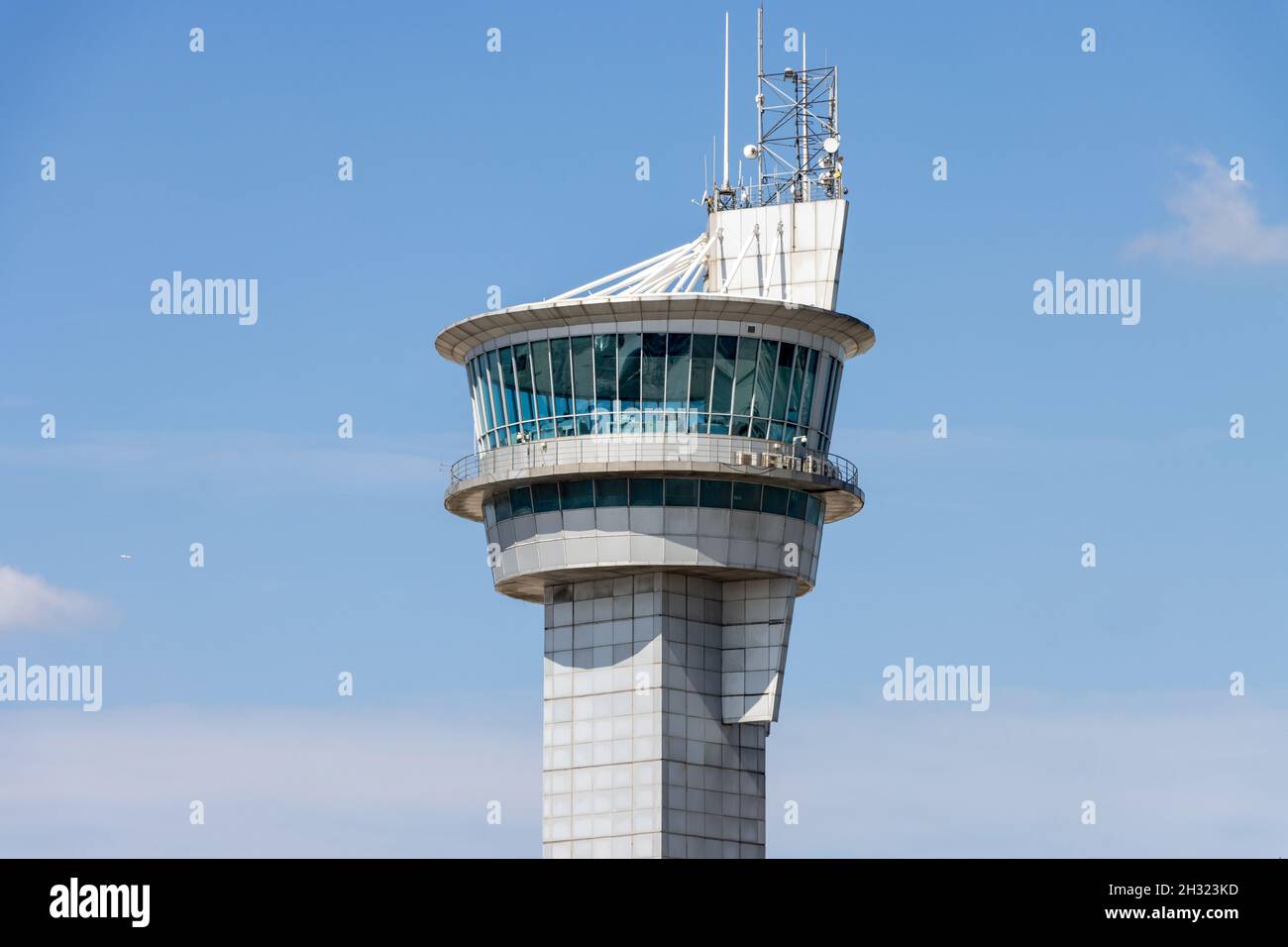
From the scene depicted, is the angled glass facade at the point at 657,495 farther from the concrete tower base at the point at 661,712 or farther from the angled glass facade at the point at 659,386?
the concrete tower base at the point at 661,712

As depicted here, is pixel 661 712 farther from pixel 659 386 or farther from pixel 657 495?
pixel 659 386

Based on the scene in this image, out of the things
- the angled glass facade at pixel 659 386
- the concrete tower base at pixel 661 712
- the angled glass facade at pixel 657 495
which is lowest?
the concrete tower base at pixel 661 712

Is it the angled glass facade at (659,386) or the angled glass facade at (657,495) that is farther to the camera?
the angled glass facade at (659,386)

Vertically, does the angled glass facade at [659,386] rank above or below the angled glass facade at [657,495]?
above

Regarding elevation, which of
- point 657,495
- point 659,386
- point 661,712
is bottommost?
point 661,712

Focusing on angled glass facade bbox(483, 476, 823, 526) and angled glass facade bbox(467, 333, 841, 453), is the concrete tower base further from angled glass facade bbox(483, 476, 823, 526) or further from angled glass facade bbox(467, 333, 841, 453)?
angled glass facade bbox(467, 333, 841, 453)
